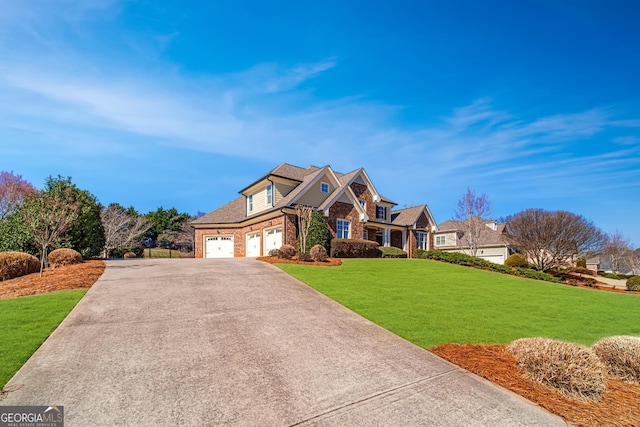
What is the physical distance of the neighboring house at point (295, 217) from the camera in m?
23.2

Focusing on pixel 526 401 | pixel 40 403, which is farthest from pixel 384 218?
pixel 40 403

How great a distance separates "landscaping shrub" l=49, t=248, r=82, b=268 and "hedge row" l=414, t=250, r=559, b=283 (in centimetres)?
2182

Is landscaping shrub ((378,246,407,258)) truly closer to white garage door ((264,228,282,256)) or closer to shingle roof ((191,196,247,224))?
white garage door ((264,228,282,256))

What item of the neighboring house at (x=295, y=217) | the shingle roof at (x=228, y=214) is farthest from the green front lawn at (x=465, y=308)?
the shingle roof at (x=228, y=214)

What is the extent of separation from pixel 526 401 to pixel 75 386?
5978 mm

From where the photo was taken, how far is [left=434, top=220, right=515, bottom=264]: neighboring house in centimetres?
3669

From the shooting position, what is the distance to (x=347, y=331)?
6688 mm

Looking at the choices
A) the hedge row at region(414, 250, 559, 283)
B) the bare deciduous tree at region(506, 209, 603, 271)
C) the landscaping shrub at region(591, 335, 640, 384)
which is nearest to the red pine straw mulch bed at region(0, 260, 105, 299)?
the landscaping shrub at region(591, 335, 640, 384)

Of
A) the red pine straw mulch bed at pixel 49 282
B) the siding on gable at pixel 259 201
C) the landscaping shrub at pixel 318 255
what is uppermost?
the siding on gable at pixel 259 201

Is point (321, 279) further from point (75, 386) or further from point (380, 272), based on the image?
point (75, 386)

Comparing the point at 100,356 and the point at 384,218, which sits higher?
the point at 384,218

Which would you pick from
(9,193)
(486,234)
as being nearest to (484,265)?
(486,234)

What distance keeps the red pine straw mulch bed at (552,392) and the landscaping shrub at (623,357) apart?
0.18 m

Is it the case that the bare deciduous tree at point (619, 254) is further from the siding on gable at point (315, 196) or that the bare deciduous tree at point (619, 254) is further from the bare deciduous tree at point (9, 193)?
the bare deciduous tree at point (9, 193)
